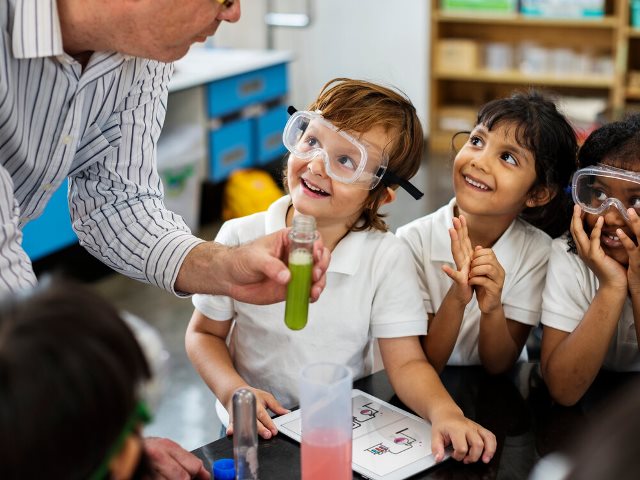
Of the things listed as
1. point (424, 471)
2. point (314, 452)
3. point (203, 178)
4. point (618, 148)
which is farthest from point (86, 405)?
point (203, 178)

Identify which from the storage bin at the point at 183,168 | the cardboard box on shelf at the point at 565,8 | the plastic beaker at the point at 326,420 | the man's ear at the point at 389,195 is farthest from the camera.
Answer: the cardboard box on shelf at the point at 565,8

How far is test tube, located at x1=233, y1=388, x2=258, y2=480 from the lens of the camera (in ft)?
4.09

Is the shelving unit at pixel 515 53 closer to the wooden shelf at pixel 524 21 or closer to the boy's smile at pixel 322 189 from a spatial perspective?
the wooden shelf at pixel 524 21

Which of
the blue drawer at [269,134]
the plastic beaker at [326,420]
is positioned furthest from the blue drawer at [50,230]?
the plastic beaker at [326,420]

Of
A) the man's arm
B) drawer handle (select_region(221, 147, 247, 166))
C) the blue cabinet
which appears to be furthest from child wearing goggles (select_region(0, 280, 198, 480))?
drawer handle (select_region(221, 147, 247, 166))

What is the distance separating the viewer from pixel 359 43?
6.66 m

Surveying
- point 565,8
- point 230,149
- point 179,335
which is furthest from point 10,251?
point 565,8

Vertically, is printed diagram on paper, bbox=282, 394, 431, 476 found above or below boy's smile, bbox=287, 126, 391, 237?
below

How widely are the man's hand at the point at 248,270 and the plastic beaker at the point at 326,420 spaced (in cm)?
21

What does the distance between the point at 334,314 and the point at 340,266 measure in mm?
95

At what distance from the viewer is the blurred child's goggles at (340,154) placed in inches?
68.6

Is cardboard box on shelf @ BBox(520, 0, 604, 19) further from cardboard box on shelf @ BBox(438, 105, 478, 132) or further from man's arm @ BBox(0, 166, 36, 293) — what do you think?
man's arm @ BBox(0, 166, 36, 293)

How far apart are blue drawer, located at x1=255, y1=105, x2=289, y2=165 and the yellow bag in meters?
0.28

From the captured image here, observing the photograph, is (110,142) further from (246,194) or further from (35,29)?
(246,194)
